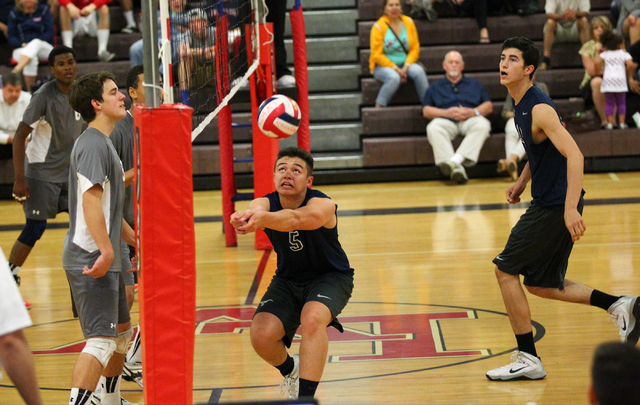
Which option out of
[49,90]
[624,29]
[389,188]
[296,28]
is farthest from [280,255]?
[624,29]

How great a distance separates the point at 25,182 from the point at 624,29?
8.84 metres

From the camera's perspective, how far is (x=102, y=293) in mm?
3426

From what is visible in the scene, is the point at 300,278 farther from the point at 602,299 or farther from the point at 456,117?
the point at 456,117

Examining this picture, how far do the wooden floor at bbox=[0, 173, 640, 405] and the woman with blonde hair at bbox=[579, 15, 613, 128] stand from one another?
2.17 meters

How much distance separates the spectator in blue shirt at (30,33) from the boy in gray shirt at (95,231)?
331 inches

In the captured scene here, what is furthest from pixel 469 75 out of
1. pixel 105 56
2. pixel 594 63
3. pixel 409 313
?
pixel 409 313

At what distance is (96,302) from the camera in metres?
3.41

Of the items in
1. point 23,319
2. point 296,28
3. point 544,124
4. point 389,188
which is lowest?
point 389,188

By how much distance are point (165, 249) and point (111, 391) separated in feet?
3.74

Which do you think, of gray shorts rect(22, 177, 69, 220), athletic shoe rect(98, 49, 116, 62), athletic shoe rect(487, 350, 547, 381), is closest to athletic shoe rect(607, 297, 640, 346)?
athletic shoe rect(487, 350, 547, 381)

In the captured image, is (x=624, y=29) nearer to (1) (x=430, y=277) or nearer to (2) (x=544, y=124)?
(1) (x=430, y=277)

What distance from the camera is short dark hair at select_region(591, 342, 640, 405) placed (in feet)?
5.32

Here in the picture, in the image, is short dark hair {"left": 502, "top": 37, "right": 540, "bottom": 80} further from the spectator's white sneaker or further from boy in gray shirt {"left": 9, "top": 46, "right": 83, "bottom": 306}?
the spectator's white sneaker

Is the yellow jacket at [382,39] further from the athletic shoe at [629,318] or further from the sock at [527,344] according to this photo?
the sock at [527,344]
